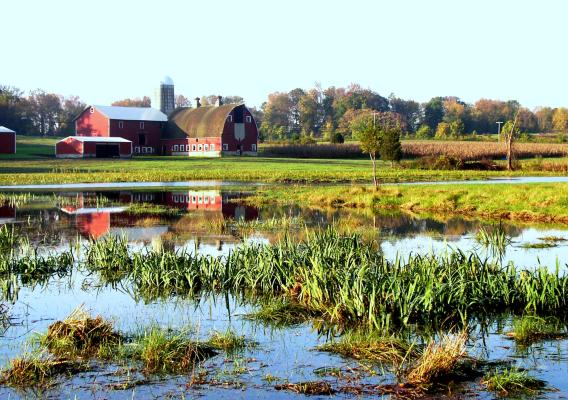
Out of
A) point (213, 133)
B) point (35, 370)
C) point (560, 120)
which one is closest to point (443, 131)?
point (560, 120)

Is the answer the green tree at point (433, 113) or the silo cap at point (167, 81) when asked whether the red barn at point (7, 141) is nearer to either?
the silo cap at point (167, 81)

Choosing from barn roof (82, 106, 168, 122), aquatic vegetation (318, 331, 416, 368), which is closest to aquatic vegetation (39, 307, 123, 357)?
aquatic vegetation (318, 331, 416, 368)

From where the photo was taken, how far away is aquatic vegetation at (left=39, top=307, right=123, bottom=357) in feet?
40.2

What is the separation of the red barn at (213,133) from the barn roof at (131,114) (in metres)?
2.32

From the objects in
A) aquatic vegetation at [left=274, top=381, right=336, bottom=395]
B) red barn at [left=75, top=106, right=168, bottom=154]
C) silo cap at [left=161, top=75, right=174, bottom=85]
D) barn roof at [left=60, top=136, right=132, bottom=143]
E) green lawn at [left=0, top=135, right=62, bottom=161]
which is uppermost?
silo cap at [left=161, top=75, right=174, bottom=85]

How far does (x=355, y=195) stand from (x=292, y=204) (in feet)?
12.9

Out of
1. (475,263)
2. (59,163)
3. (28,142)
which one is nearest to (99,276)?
(475,263)

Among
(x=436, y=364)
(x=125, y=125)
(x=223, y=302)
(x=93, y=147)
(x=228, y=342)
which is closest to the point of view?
(x=436, y=364)

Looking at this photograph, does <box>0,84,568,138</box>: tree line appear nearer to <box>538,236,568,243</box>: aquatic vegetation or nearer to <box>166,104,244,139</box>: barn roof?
<box>166,104,244,139</box>: barn roof

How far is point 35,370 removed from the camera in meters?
11.1

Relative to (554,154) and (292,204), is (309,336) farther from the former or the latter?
(554,154)

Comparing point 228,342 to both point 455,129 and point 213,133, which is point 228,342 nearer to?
point 213,133

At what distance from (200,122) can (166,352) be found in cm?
9976

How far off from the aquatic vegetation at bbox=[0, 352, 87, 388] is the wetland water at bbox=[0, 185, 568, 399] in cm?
25
